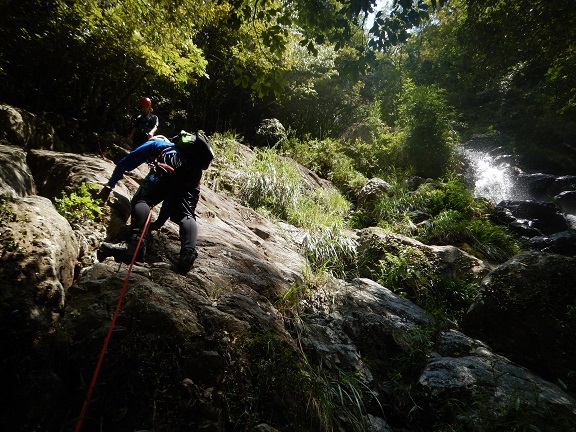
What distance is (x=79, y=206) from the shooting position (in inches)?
119

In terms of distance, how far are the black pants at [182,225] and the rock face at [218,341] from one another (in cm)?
28

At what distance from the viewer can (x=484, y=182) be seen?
1061 centimetres

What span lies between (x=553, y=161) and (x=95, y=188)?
15.1m

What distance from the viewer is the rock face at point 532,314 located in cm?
321

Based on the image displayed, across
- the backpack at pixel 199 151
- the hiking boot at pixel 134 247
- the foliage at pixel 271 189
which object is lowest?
the hiking boot at pixel 134 247

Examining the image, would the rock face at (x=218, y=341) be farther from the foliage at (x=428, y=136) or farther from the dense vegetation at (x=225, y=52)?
the foliage at (x=428, y=136)

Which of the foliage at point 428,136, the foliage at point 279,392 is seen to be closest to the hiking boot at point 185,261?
the foliage at point 279,392

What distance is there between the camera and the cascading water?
1016 cm

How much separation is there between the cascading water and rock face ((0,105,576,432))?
24.1ft

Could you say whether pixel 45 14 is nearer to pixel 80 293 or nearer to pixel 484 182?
pixel 80 293

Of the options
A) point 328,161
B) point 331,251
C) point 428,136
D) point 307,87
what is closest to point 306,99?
point 307,87

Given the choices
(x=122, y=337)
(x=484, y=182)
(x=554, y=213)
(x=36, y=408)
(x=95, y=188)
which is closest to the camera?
(x=36, y=408)

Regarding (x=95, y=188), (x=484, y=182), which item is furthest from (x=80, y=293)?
(x=484, y=182)

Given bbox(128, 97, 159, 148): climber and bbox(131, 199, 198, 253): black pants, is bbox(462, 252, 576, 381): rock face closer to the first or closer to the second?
bbox(131, 199, 198, 253): black pants
